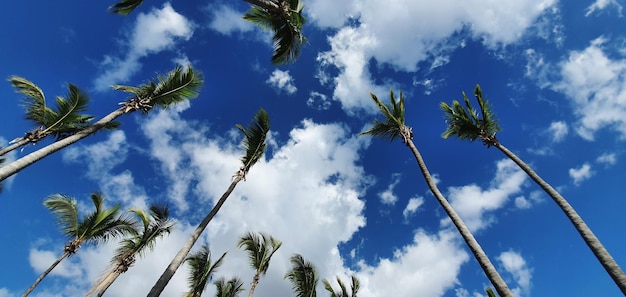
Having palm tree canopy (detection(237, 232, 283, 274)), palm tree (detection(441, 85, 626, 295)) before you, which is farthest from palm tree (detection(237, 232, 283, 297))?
palm tree (detection(441, 85, 626, 295))

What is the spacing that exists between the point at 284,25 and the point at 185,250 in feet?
28.4

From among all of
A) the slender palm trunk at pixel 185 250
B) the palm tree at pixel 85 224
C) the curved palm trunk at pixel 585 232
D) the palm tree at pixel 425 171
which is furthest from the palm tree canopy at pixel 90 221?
the curved palm trunk at pixel 585 232

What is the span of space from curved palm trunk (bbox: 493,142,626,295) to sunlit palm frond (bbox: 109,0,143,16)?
49.3ft

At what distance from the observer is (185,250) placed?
11.6 metres

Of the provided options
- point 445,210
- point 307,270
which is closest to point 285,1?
point 445,210

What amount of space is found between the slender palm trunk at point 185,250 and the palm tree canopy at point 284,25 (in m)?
5.51

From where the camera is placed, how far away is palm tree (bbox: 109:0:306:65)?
36.0ft

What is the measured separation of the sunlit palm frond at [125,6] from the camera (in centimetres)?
1094

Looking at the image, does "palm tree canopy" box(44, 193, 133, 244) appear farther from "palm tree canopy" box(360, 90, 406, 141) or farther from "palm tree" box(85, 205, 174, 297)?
"palm tree canopy" box(360, 90, 406, 141)

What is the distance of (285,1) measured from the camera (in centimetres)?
1103

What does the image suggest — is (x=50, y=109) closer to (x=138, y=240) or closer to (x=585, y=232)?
(x=138, y=240)

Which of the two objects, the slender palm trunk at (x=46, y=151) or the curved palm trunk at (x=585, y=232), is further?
the curved palm trunk at (x=585, y=232)

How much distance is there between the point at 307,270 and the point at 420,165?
1044cm

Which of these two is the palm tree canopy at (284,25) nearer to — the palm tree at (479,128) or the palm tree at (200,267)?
the palm tree at (479,128)
